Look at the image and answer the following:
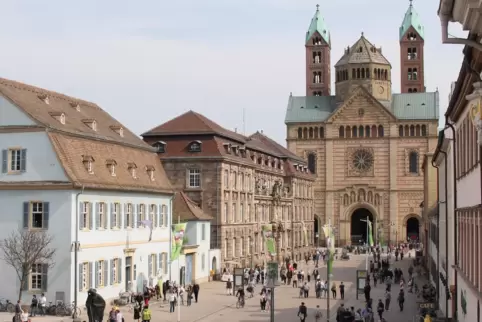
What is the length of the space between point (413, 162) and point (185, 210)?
6861 cm

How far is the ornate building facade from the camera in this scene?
74375 millimetres

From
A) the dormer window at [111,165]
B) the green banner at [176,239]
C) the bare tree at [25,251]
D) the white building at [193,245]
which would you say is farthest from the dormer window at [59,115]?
the white building at [193,245]

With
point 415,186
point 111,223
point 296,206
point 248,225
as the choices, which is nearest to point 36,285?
point 111,223

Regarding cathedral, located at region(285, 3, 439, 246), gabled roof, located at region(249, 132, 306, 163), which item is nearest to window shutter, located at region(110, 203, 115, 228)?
gabled roof, located at region(249, 132, 306, 163)

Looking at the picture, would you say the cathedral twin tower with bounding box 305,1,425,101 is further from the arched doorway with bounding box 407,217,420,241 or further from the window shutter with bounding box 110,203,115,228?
the window shutter with bounding box 110,203,115,228

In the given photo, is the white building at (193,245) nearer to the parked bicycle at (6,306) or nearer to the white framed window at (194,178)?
the white framed window at (194,178)

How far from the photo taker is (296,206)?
107750mm

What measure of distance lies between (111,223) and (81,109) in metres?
9.49

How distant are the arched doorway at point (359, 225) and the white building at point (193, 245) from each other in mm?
62807

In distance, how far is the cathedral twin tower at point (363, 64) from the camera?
13762 cm

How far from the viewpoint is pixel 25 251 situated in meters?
45.7

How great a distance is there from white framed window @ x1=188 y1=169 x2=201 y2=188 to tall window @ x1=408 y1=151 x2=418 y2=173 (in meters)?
62.3

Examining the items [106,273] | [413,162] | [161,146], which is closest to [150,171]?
[106,273]

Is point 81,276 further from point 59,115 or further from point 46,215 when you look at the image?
point 59,115
